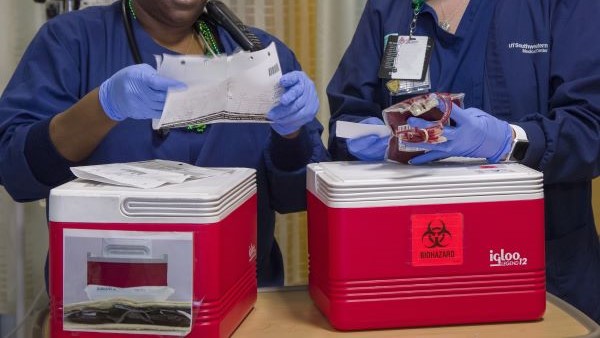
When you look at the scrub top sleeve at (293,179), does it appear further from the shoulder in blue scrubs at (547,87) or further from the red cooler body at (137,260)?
the red cooler body at (137,260)

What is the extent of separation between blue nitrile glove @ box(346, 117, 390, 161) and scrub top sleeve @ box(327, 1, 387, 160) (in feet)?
0.58

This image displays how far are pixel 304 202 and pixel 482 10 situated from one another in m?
0.51

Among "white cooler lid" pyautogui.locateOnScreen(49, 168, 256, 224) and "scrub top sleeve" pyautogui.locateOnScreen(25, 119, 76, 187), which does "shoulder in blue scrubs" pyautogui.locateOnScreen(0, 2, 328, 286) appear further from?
"white cooler lid" pyautogui.locateOnScreen(49, 168, 256, 224)

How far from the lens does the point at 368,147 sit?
3.89ft

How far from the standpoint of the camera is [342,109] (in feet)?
4.66

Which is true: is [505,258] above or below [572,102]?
below

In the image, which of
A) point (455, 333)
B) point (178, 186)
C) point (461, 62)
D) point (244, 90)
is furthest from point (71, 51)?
point (455, 333)

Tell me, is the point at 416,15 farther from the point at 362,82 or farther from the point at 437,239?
the point at 437,239

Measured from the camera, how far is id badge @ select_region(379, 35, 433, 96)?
52.3 inches

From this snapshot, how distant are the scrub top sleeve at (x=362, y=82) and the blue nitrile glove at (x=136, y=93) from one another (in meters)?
0.42

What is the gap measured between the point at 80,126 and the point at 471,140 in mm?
650

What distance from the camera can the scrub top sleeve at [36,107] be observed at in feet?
4.03

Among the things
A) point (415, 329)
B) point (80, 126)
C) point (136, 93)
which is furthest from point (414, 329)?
point (80, 126)

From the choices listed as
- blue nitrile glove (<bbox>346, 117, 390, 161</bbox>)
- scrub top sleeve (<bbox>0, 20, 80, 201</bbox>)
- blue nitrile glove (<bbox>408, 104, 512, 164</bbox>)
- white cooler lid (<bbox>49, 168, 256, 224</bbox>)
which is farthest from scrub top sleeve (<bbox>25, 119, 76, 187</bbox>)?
blue nitrile glove (<bbox>408, 104, 512, 164</bbox>)
